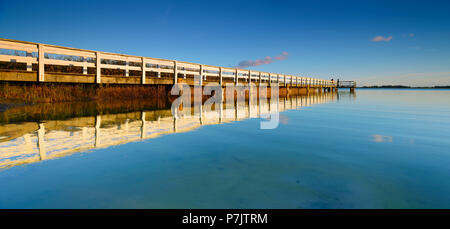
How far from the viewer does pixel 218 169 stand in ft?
10.2

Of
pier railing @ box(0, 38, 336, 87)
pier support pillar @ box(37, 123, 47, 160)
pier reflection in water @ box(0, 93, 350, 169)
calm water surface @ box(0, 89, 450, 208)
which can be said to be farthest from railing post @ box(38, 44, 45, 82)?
calm water surface @ box(0, 89, 450, 208)

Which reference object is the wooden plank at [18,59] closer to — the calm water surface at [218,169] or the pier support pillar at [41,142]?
the pier support pillar at [41,142]

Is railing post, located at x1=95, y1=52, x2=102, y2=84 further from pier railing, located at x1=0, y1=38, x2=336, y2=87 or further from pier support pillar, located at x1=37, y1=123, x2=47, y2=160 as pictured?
pier support pillar, located at x1=37, y1=123, x2=47, y2=160

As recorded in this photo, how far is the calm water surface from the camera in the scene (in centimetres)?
229

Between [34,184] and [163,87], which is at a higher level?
[163,87]

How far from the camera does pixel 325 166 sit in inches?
129

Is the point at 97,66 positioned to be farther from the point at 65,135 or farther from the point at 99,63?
the point at 65,135

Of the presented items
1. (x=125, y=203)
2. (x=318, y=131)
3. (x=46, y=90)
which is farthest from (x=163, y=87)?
(x=125, y=203)

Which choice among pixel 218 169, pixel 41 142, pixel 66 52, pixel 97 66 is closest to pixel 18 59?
pixel 66 52

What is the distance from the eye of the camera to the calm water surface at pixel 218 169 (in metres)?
2.29

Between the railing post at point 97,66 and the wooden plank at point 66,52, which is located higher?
the wooden plank at point 66,52

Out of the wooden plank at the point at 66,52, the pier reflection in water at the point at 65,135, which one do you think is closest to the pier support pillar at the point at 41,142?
the pier reflection in water at the point at 65,135

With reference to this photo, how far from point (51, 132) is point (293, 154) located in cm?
467
